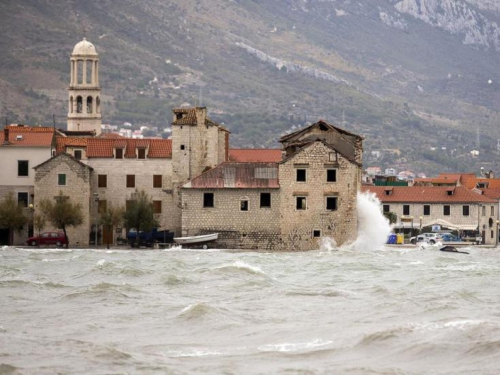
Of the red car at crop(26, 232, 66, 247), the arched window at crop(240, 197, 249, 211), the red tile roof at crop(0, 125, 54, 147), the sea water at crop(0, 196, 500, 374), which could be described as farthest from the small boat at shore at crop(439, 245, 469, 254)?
the red tile roof at crop(0, 125, 54, 147)

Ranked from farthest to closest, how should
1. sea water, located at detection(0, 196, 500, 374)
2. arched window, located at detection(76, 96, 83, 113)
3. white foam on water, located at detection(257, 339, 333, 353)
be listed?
arched window, located at detection(76, 96, 83, 113), white foam on water, located at detection(257, 339, 333, 353), sea water, located at detection(0, 196, 500, 374)

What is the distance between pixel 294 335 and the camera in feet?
142

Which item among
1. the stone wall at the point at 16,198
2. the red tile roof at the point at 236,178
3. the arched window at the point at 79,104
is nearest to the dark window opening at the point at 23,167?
the stone wall at the point at 16,198

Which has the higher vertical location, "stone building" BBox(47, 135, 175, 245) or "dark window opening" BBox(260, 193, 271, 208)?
"stone building" BBox(47, 135, 175, 245)

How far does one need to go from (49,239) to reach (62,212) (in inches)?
91.4

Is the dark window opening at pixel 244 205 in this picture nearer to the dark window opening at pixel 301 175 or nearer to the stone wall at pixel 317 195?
the stone wall at pixel 317 195

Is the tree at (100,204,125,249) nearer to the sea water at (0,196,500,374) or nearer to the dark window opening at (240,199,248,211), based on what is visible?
the dark window opening at (240,199,248,211)

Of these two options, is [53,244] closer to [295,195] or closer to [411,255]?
[295,195]

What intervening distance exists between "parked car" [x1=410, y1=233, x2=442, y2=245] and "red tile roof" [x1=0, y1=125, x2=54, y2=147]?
71.6ft

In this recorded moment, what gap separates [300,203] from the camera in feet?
282

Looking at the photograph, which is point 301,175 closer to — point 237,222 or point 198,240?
point 237,222

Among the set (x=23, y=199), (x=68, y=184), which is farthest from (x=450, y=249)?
(x=23, y=199)

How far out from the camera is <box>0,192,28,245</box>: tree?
284 ft

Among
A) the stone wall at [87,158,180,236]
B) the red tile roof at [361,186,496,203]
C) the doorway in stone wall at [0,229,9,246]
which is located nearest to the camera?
Answer: the stone wall at [87,158,180,236]
